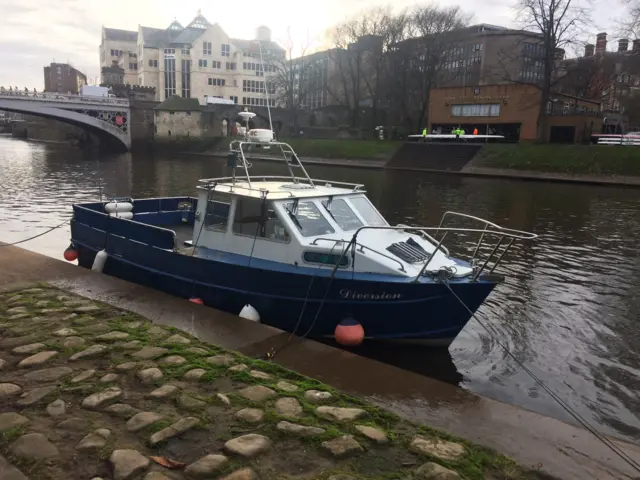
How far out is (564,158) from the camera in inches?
1752

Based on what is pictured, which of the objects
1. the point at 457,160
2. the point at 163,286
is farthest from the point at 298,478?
the point at 457,160

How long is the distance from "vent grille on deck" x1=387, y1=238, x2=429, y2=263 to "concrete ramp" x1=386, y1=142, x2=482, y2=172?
40.7 meters

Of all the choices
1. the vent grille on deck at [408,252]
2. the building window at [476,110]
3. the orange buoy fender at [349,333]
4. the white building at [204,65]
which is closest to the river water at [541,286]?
the orange buoy fender at [349,333]

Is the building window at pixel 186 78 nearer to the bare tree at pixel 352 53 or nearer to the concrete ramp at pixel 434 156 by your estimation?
the bare tree at pixel 352 53

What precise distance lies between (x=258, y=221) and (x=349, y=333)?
2838 millimetres

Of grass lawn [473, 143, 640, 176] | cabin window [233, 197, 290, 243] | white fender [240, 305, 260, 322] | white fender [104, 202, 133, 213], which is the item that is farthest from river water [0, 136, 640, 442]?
grass lawn [473, 143, 640, 176]

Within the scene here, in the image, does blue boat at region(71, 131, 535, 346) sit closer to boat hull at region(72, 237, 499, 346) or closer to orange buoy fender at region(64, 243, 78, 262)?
boat hull at region(72, 237, 499, 346)

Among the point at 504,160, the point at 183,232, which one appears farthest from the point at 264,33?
the point at 183,232

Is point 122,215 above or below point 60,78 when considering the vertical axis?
below

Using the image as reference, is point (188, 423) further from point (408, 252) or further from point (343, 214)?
point (343, 214)

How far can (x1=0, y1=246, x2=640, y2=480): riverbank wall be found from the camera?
4.98 metres

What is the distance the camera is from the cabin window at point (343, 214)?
32.8ft

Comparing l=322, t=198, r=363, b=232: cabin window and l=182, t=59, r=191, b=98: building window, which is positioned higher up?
l=182, t=59, r=191, b=98: building window

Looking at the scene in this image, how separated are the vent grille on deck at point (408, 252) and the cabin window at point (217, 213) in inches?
133
